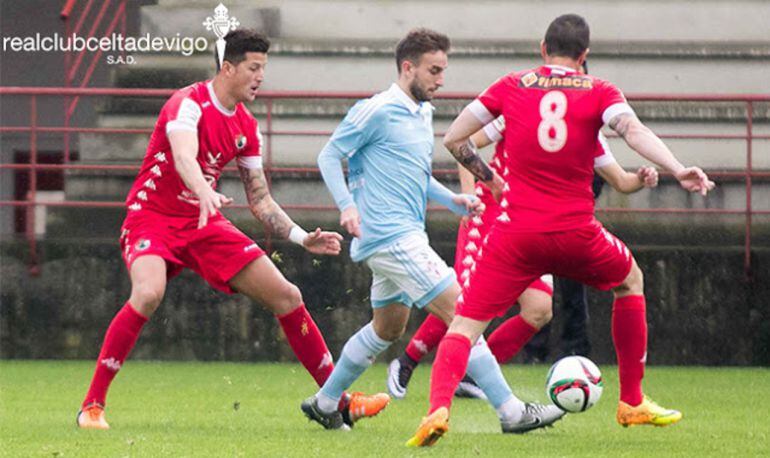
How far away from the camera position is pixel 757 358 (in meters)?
14.2

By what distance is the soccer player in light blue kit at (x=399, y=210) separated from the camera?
28.2 ft

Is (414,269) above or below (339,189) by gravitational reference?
below

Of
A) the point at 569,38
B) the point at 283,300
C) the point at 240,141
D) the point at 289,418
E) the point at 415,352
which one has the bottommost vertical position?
the point at 289,418

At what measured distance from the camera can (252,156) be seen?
9469 millimetres

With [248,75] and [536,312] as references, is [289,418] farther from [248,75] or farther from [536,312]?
[248,75]

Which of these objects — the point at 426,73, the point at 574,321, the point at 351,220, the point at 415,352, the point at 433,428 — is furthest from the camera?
Answer: the point at 574,321

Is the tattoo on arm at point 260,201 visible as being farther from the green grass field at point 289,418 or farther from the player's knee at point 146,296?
the green grass field at point 289,418

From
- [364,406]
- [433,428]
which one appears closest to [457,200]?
[364,406]

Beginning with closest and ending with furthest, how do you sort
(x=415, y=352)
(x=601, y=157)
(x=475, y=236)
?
(x=601, y=157)
(x=475, y=236)
(x=415, y=352)

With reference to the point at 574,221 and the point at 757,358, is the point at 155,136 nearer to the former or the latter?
the point at 574,221

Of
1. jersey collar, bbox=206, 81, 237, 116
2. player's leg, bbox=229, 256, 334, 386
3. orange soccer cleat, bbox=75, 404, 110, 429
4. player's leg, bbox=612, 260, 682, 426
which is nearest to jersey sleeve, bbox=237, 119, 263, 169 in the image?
jersey collar, bbox=206, 81, 237, 116

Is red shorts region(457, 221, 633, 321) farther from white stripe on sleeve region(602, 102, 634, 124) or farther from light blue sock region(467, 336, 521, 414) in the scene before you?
white stripe on sleeve region(602, 102, 634, 124)

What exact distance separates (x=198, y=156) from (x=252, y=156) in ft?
1.17

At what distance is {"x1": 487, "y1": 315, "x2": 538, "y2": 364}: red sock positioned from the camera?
10.6 meters
